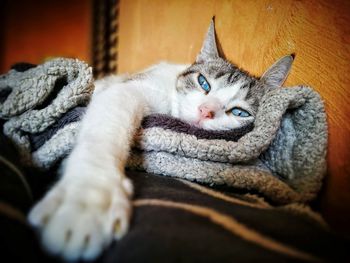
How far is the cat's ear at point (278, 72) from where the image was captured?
1070 mm

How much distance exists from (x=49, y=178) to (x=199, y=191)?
379mm

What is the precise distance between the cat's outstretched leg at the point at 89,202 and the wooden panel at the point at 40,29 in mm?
3023

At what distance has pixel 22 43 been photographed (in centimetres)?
352

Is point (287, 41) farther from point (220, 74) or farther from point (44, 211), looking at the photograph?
point (44, 211)

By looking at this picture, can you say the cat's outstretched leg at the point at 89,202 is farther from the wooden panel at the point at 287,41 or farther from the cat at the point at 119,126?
the wooden panel at the point at 287,41

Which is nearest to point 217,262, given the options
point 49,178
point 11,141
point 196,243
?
point 196,243

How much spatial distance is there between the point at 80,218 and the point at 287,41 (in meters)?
0.91

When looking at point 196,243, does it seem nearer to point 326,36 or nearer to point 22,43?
point 326,36

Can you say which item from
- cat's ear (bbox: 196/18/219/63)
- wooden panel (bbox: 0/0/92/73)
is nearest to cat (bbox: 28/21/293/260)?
cat's ear (bbox: 196/18/219/63)

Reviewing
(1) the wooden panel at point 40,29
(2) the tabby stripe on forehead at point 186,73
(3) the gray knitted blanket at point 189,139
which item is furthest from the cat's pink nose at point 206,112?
(1) the wooden panel at point 40,29

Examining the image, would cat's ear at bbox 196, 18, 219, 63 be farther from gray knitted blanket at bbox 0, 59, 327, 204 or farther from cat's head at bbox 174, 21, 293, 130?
gray knitted blanket at bbox 0, 59, 327, 204

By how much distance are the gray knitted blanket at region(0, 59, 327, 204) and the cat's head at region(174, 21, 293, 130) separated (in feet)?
0.42

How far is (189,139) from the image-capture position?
873 millimetres

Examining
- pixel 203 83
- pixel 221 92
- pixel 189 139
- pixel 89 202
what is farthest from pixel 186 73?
pixel 89 202
